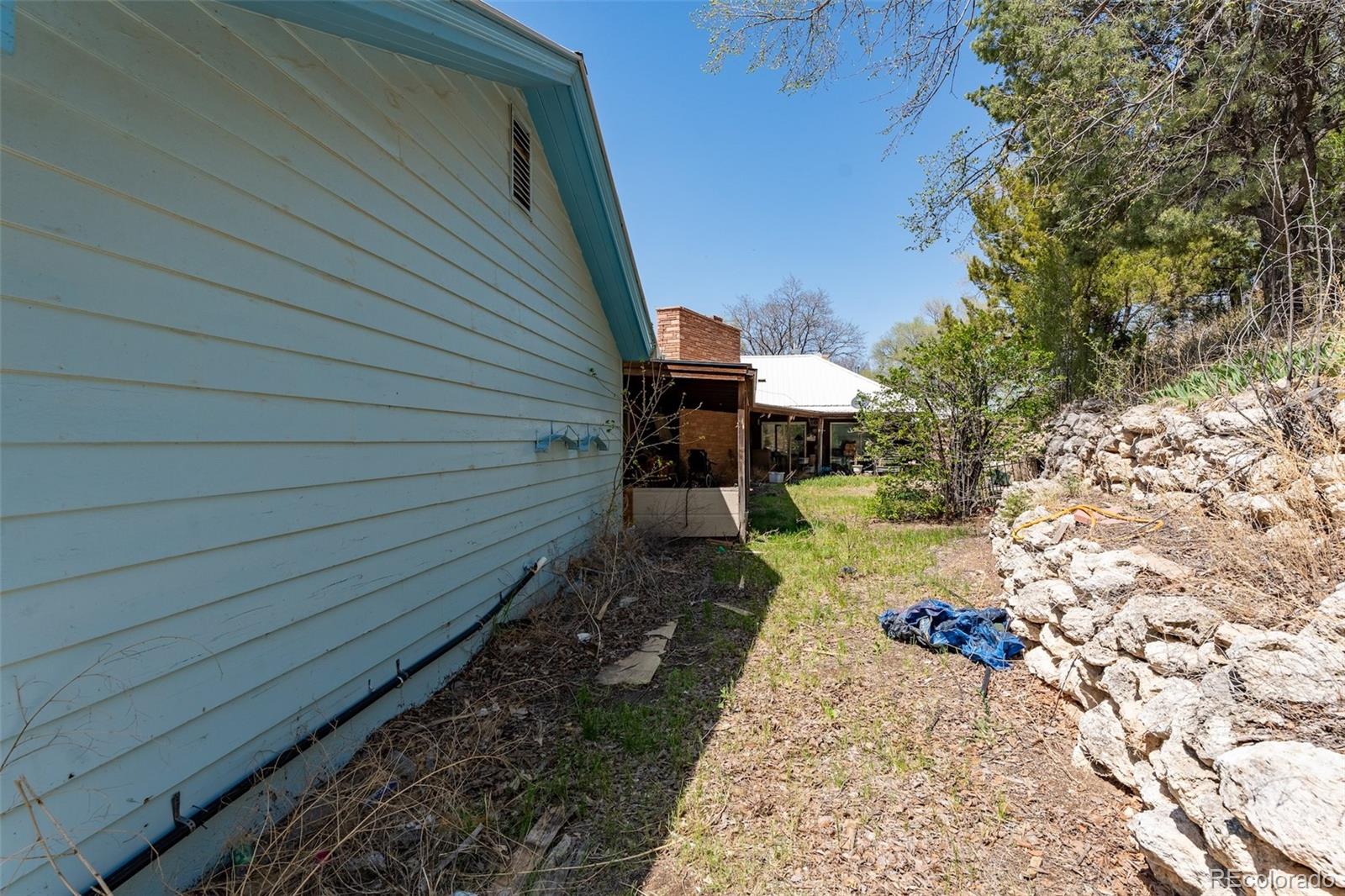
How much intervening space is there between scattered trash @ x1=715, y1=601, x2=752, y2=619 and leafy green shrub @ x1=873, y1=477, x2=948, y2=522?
540 centimetres

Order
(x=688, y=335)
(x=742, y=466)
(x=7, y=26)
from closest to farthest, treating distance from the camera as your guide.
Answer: (x=7, y=26)
(x=742, y=466)
(x=688, y=335)

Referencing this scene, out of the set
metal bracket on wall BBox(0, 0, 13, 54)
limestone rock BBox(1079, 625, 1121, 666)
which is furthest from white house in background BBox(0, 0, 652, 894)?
limestone rock BBox(1079, 625, 1121, 666)

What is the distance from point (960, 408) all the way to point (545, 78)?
319 inches

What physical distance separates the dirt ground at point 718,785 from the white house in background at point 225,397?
16.8 inches

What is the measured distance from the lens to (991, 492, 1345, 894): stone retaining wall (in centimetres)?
161

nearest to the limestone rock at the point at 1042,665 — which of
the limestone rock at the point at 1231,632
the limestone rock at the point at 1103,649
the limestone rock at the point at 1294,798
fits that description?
the limestone rock at the point at 1103,649

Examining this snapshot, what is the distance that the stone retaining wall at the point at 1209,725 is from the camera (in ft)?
5.28

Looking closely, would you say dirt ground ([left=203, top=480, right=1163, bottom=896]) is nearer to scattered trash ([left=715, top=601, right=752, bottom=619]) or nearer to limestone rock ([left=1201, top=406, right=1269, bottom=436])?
scattered trash ([left=715, top=601, right=752, bottom=619])

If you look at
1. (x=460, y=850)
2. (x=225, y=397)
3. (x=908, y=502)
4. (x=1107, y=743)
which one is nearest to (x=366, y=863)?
(x=460, y=850)

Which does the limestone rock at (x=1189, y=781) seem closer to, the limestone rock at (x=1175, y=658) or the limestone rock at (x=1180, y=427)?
the limestone rock at (x=1175, y=658)

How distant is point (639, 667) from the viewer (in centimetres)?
432

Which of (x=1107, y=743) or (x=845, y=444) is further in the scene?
(x=845, y=444)

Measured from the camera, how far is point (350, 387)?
2879mm

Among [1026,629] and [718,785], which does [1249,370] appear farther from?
[718,785]
